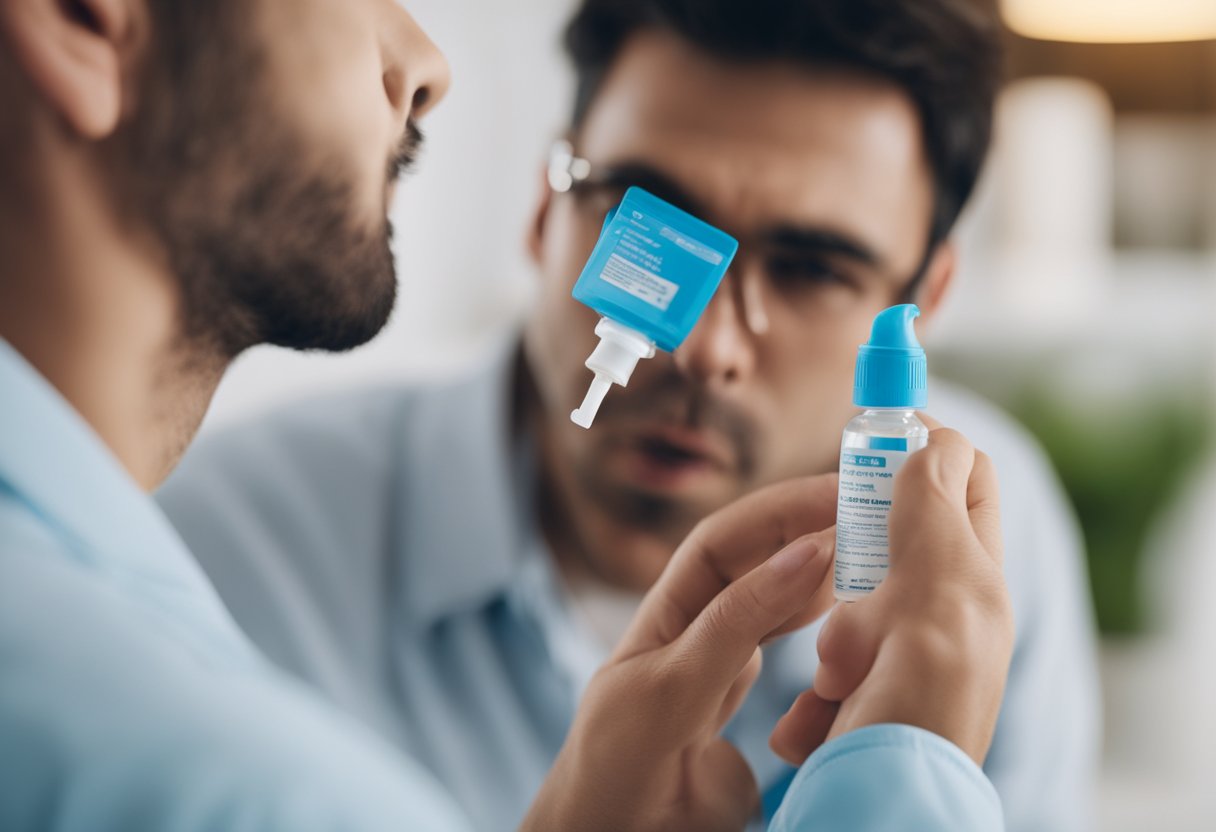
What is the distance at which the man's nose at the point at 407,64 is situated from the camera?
348 mm

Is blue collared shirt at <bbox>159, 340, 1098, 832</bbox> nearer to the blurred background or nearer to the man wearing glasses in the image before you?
the man wearing glasses

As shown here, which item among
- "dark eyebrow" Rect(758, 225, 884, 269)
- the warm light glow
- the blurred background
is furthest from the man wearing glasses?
the blurred background

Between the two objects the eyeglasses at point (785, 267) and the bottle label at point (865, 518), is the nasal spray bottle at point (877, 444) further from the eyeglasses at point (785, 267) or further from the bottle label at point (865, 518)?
the eyeglasses at point (785, 267)

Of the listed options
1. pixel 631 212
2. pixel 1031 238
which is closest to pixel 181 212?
pixel 631 212

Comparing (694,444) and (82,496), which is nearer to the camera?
(82,496)

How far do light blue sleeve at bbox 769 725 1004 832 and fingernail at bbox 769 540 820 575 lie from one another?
0.05 metres

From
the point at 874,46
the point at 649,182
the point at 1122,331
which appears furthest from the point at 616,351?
the point at 1122,331

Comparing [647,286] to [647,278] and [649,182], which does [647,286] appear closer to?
[647,278]

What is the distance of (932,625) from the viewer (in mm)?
317

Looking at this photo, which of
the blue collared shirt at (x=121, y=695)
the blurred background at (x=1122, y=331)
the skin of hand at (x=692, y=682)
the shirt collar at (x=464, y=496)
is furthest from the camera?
the blurred background at (x=1122, y=331)

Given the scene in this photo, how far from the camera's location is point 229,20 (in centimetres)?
31

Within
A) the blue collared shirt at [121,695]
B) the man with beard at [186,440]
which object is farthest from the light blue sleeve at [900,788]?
the blue collared shirt at [121,695]

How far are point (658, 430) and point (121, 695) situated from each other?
275 millimetres

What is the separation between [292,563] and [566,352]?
0.21 meters
